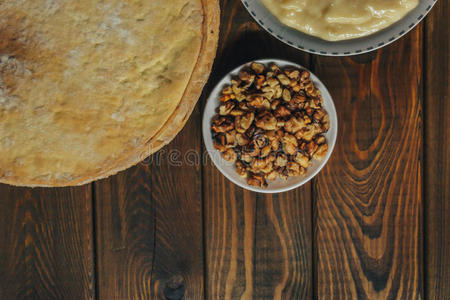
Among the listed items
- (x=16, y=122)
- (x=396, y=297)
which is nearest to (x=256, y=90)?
(x=16, y=122)

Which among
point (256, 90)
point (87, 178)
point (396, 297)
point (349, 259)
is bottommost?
point (396, 297)

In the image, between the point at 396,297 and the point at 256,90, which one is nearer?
the point at 256,90

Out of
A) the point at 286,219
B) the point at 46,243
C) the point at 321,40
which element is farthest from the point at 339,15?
the point at 46,243

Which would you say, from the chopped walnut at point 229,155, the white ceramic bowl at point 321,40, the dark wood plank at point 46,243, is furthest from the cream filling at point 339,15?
the dark wood plank at point 46,243

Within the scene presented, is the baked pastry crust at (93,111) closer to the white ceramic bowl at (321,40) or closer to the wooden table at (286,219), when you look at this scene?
the white ceramic bowl at (321,40)

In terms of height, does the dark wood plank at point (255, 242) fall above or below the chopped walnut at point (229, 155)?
below

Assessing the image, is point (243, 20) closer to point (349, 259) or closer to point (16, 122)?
point (16, 122)

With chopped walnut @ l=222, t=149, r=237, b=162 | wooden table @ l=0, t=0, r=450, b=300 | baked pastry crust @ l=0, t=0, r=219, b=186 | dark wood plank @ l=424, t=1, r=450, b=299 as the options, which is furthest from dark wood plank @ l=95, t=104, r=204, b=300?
dark wood plank @ l=424, t=1, r=450, b=299

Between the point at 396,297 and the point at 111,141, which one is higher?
the point at 111,141

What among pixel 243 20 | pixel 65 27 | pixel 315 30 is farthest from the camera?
pixel 243 20
